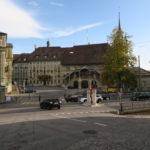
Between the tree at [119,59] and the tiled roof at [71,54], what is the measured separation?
48.5m

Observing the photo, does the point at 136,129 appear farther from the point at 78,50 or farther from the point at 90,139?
the point at 78,50

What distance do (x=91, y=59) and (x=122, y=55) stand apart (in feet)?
194

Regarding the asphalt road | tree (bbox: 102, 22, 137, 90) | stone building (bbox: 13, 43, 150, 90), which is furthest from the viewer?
stone building (bbox: 13, 43, 150, 90)

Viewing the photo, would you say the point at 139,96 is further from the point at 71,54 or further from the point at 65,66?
the point at 65,66

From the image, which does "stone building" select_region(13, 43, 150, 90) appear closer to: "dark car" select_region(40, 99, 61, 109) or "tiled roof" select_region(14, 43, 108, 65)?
"tiled roof" select_region(14, 43, 108, 65)

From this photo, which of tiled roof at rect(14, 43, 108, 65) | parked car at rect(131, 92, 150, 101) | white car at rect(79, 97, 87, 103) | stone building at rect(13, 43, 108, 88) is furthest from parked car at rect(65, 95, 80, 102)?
tiled roof at rect(14, 43, 108, 65)

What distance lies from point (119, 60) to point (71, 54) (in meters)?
67.1

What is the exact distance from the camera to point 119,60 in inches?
3467

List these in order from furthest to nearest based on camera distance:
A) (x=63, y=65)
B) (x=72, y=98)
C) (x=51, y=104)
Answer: (x=63, y=65)
(x=72, y=98)
(x=51, y=104)

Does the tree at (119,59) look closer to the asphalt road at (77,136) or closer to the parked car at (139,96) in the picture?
the parked car at (139,96)

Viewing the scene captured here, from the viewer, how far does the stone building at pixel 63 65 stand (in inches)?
5413

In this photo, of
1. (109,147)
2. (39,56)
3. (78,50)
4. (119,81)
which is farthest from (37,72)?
(109,147)

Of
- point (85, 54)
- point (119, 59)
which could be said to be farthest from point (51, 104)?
point (85, 54)

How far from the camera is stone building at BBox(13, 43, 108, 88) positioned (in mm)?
137500
